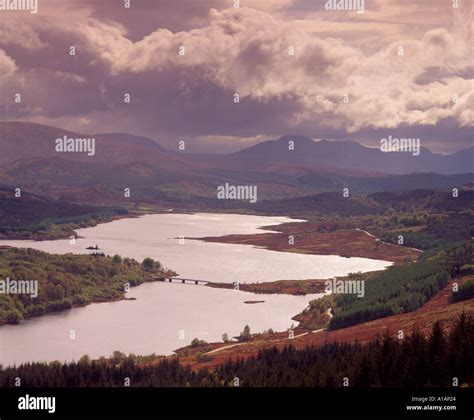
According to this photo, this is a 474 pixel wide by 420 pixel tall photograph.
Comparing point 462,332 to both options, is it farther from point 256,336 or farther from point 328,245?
point 328,245

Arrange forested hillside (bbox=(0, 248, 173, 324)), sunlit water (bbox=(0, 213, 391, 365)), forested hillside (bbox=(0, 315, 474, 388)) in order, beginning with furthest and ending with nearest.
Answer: forested hillside (bbox=(0, 248, 173, 324))
sunlit water (bbox=(0, 213, 391, 365))
forested hillside (bbox=(0, 315, 474, 388))

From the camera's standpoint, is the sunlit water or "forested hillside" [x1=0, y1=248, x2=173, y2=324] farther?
"forested hillside" [x1=0, y1=248, x2=173, y2=324]

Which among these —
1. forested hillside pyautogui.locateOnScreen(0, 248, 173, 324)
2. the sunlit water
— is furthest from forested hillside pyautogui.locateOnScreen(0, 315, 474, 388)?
forested hillside pyautogui.locateOnScreen(0, 248, 173, 324)

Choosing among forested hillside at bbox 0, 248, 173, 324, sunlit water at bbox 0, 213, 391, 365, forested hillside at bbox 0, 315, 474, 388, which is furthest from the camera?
forested hillside at bbox 0, 248, 173, 324

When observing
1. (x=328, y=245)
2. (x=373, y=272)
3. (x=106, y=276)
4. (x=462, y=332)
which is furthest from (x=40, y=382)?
(x=328, y=245)

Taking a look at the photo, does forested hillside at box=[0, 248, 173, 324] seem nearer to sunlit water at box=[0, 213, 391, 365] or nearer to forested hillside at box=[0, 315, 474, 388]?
sunlit water at box=[0, 213, 391, 365]

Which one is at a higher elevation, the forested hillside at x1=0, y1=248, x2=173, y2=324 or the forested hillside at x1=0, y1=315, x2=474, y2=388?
the forested hillside at x1=0, y1=248, x2=173, y2=324

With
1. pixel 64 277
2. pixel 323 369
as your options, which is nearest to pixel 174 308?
pixel 64 277

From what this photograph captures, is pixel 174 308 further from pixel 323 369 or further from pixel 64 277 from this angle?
pixel 323 369
